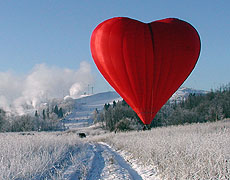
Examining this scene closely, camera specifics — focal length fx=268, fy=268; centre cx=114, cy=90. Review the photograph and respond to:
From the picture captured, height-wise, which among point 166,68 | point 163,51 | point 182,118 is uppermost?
point 163,51

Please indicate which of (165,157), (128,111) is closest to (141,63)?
(165,157)

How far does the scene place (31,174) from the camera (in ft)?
24.9

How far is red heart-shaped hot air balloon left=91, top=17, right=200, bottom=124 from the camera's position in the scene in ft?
44.4

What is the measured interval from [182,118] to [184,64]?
58503 millimetres

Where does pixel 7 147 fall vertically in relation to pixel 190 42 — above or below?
below

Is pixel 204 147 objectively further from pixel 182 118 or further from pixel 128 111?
pixel 128 111

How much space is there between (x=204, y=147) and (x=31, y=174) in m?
4.91

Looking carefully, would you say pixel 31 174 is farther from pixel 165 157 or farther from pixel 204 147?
pixel 204 147

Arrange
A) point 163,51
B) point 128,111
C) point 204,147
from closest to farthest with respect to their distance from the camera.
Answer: point 204,147 → point 163,51 → point 128,111

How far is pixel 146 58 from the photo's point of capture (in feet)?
44.4

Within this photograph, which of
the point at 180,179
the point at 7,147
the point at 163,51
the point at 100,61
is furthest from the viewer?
the point at 100,61

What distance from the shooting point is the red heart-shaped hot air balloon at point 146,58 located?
44.4 ft

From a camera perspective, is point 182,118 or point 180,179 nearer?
point 180,179

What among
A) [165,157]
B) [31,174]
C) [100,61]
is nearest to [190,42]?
[100,61]
